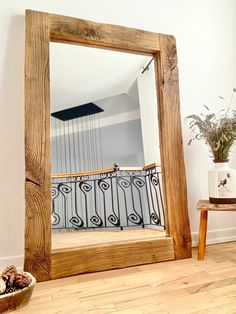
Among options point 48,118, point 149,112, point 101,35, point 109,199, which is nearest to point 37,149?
point 48,118

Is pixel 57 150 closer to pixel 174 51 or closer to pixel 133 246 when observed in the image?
pixel 133 246

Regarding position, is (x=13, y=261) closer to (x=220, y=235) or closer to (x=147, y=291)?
(x=147, y=291)

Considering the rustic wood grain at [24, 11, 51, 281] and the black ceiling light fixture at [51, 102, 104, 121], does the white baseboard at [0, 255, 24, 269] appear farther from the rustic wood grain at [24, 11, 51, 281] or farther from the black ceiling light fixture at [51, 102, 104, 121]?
the black ceiling light fixture at [51, 102, 104, 121]

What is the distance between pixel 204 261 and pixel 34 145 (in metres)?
1.17

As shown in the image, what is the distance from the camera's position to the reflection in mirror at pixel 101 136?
5.44 ft

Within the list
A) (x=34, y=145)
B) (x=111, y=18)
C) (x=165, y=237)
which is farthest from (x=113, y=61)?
(x=165, y=237)

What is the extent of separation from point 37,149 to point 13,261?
0.62 m

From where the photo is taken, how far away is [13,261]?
128cm

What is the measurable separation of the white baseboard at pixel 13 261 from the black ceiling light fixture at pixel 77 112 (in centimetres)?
89

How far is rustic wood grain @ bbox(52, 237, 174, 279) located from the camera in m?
1.25

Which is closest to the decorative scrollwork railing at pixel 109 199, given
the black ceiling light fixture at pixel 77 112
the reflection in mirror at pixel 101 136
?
the reflection in mirror at pixel 101 136

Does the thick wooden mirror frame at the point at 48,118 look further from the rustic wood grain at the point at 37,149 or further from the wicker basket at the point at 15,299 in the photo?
the wicker basket at the point at 15,299

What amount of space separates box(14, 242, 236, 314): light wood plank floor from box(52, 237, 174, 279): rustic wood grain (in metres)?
0.05

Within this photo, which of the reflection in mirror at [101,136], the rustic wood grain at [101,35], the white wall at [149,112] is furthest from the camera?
the white wall at [149,112]
